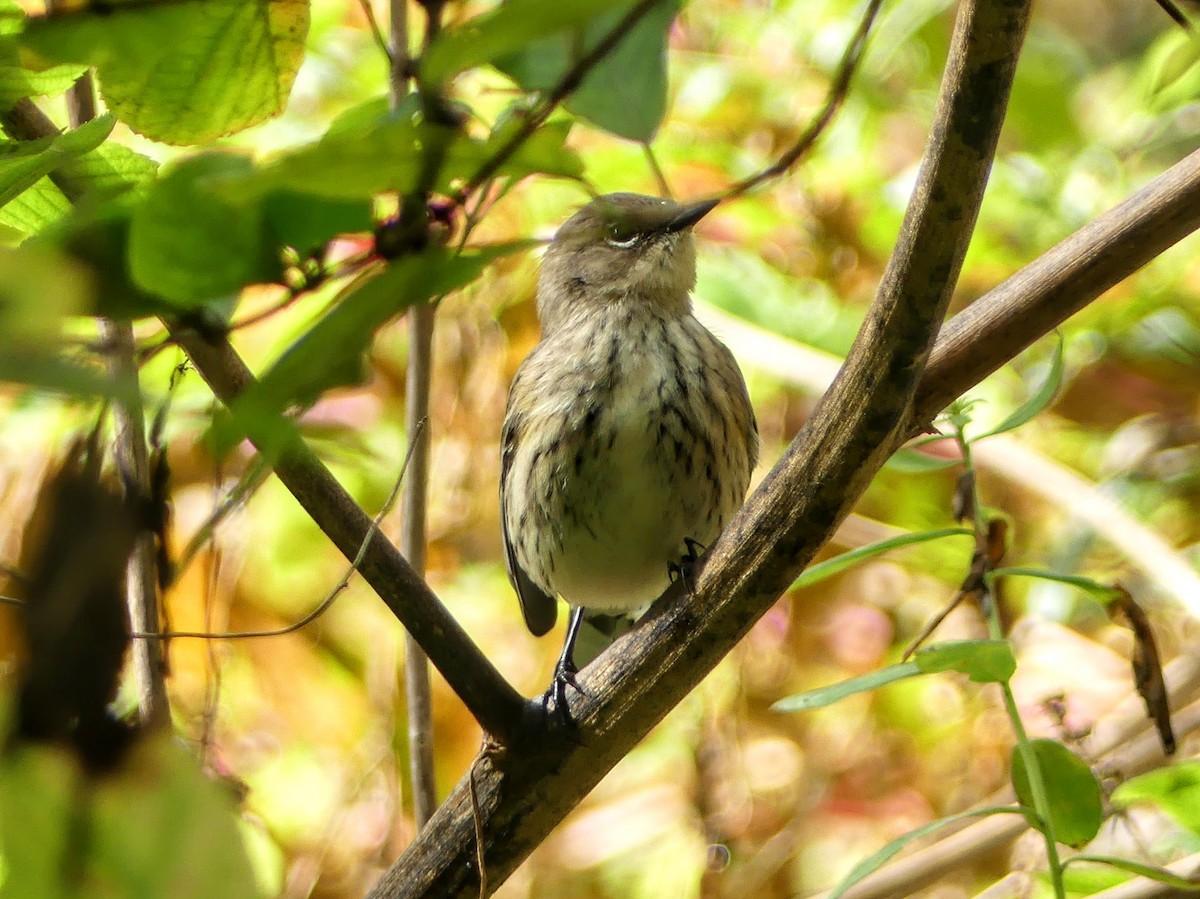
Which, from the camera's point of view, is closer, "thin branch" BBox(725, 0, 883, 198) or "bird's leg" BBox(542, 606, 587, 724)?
"thin branch" BBox(725, 0, 883, 198)

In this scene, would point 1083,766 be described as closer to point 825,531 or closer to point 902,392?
point 825,531

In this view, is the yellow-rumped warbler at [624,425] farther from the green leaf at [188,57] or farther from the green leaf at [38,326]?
the green leaf at [38,326]

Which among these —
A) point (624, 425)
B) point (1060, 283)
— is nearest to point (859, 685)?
point (1060, 283)

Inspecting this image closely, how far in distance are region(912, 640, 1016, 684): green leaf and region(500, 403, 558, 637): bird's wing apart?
1747 mm

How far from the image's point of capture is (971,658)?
4.56 feet

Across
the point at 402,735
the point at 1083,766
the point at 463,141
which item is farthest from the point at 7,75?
the point at 402,735

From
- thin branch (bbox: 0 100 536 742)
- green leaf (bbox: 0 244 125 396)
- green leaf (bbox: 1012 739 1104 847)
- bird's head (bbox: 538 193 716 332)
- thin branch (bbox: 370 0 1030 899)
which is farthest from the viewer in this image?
bird's head (bbox: 538 193 716 332)

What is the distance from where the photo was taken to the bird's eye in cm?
308

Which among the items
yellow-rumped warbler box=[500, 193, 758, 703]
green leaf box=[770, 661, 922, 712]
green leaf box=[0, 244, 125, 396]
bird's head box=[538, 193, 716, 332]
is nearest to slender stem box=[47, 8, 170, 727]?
green leaf box=[0, 244, 125, 396]

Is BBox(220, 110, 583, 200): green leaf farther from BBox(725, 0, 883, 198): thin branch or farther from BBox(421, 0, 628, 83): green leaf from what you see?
BBox(725, 0, 883, 198): thin branch

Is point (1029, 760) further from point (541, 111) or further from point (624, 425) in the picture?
point (624, 425)

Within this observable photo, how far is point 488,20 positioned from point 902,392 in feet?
3.00

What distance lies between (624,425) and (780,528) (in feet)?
4.17

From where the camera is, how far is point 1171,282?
332 centimetres
